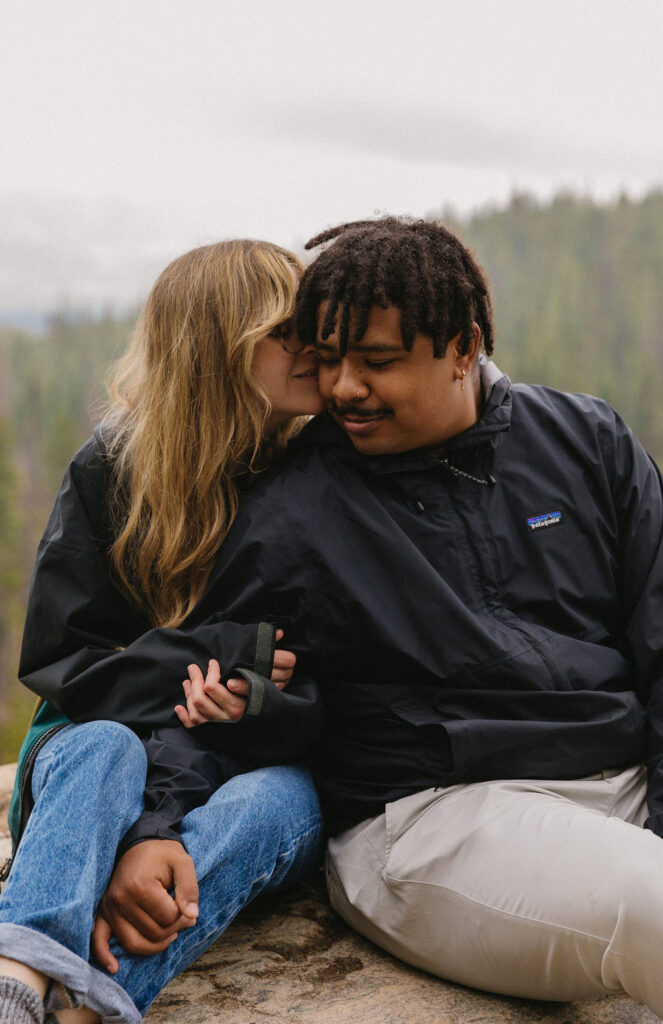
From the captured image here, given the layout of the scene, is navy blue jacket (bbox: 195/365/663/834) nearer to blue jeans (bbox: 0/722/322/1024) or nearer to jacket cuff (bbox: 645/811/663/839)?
jacket cuff (bbox: 645/811/663/839)

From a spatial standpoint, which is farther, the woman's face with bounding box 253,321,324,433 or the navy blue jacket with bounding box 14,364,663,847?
the woman's face with bounding box 253,321,324,433

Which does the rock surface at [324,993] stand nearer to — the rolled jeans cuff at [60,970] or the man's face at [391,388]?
the rolled jeans cuff at [60,970]

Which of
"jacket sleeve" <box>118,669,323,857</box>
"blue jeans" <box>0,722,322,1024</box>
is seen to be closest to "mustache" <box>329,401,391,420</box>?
"jacket sleeve" <box>118,669,323,857</box>

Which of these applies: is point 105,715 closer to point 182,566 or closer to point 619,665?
A: point 182,566

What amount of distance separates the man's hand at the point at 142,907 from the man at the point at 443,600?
386 mm

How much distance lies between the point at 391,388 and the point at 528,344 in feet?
→ 158

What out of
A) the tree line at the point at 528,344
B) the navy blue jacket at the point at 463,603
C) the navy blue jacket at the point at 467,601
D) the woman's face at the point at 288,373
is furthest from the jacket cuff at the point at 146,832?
the tree line at the point at 528,344

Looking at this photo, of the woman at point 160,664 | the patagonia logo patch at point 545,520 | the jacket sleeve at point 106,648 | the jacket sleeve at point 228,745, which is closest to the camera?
the woman at point 160,664

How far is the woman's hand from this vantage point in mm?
2375

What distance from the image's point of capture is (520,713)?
2.41 m

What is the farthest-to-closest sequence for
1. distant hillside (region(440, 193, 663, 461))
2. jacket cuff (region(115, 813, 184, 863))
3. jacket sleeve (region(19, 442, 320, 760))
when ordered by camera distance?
distant hillside (region(440, 193, 663, 461)), jacket sleeve (region(19, 442, 320, 760)), jacket cuff (region(115, 813, 184, 863))

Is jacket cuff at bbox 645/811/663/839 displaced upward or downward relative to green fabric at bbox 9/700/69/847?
downward

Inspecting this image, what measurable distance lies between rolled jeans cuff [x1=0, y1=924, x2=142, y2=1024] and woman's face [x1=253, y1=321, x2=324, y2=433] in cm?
139

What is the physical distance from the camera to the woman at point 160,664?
200cm
